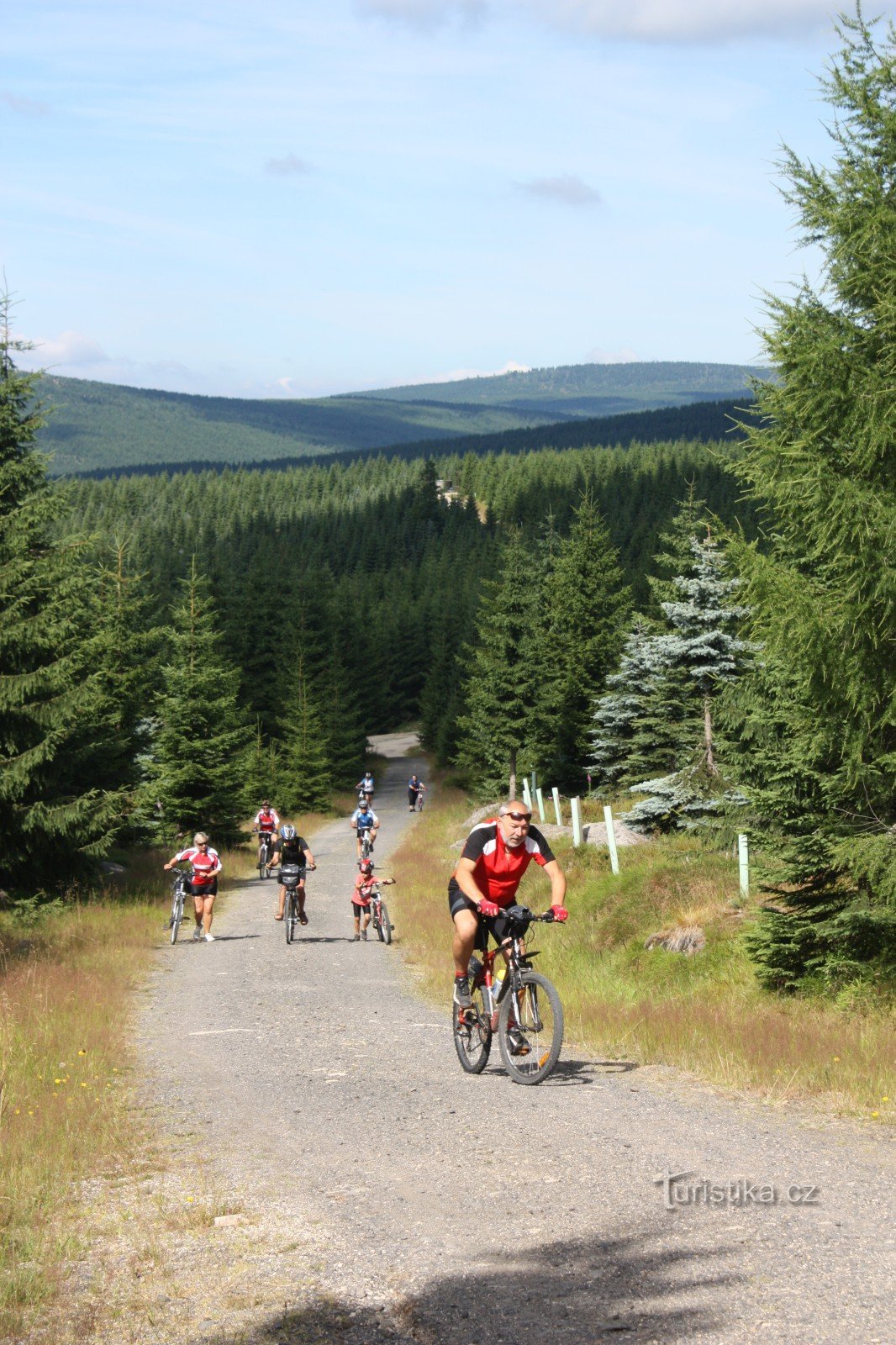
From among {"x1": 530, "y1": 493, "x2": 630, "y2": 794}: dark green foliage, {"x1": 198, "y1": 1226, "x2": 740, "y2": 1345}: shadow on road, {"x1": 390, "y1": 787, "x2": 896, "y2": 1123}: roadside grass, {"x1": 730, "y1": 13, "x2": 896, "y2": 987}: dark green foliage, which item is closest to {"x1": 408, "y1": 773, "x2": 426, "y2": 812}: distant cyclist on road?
{"x1": 530, "y1": 493, "x2": 630, "y2": 794}: dark green foliage

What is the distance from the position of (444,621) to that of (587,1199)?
95.8m

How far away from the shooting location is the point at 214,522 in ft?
634

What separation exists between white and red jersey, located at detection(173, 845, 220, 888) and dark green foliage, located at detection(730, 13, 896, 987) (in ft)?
35.8

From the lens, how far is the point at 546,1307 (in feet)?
15.6

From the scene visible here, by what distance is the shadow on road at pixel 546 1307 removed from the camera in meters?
4.53

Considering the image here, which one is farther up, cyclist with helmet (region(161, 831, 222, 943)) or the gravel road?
the gravel road

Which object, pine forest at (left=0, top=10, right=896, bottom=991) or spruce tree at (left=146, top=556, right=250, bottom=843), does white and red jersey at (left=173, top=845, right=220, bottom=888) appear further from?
spruce tree at (left=146, top=556, right=250, bottom=843)

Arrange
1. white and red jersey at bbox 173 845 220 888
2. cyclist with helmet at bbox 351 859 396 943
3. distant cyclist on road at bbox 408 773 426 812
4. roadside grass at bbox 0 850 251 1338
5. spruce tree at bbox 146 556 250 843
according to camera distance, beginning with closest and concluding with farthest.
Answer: roadside grass at bbox 0 850 251 1338, white and red jersey at bbox 173 845 220 888, cyclist with helmet at bbox 351 859 396 943, spruce tree at bbox 146 556 250 843, distant cyclist on road at bbox 408 773 426 812

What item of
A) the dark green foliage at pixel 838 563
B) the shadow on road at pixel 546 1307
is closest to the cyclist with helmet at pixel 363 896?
the dark green foliage at pixel 838 563

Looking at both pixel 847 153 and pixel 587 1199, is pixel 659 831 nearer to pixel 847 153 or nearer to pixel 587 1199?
pixel 847 153

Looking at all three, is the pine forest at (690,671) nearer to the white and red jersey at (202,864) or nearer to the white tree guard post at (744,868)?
the white tree guard post at (744,868)

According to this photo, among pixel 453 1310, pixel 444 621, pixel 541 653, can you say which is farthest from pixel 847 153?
pixel 444 621

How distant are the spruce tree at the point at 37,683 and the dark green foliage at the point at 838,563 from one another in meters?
13.6

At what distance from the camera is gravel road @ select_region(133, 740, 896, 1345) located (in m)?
4.67
